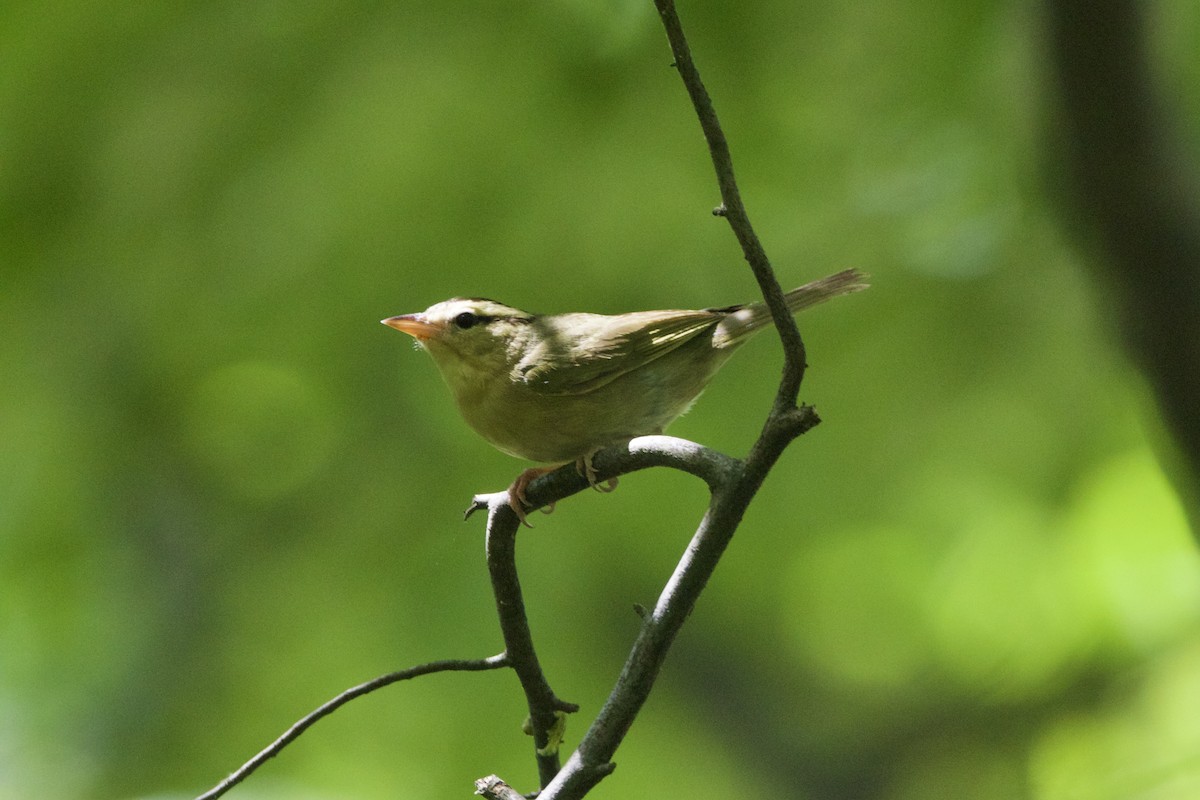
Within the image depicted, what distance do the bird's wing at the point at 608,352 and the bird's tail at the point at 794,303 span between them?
6cm

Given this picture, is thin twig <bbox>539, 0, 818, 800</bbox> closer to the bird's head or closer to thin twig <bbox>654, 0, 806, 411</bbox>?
thin twig <bbox>654, 0, 806, 411</bbox>

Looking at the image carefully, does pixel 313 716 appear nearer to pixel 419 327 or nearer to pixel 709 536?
Answer: pixel 709 536

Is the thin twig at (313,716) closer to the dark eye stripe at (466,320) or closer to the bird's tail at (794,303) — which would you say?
the bird's tail at (794,303)

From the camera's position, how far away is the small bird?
11.4 ft

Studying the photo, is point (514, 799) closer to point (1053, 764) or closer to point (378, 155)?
point (378, 155)

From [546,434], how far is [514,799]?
1.51m

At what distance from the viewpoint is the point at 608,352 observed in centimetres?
361

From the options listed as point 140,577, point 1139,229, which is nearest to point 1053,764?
point 1139,229

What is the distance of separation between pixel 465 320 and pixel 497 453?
1550mm

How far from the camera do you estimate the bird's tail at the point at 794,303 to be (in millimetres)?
3375

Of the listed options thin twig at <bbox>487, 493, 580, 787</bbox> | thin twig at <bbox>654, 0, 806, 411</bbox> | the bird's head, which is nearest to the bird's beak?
the bird's head

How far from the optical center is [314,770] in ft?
17.6

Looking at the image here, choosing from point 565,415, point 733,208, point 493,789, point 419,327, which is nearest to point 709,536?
point 733,208

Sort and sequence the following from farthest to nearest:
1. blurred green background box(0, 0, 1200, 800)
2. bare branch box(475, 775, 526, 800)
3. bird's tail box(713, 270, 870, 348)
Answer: blurred green background box(0, 0, 1200, 800)
bird's tail box(713, 270, 870, 348)
bare branch box(475, 775, 526, 800)
